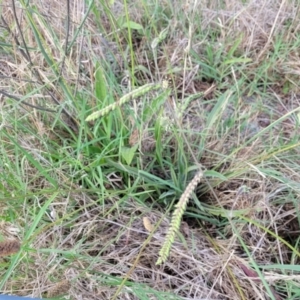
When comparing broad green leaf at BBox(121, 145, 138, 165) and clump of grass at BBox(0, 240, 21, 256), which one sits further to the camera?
broad green leaf at BBox(121, 145, 138, 165)

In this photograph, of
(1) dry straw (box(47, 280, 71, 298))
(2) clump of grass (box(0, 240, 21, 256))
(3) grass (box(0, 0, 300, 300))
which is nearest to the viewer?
(2) clump of grass (box(0, 240, 21, 256))

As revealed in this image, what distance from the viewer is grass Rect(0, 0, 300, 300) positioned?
101cm

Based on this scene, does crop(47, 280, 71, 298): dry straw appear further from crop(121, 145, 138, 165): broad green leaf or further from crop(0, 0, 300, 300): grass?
crop(121, 145, 138, 165): broad green leaf

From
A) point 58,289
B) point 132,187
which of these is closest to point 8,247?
point 58,289

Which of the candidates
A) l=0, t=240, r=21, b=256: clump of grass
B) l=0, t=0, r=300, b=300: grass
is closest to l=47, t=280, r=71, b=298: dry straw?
l=0, t=0, r=300, b=300: grass

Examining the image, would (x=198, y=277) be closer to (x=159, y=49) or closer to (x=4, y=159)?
(x=4, y=159)

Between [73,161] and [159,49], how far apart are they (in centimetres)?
59

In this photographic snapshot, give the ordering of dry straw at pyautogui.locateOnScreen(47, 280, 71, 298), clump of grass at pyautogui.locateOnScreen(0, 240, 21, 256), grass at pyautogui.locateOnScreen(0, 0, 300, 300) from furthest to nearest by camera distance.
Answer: grass at pyautogui.locateOnScreen(0, 0, 300, 300) → dry straw at pyautogui.locateOnScreen(47, 280, 71, 298) → clump of grass at pyautogui.locateOnScreen(0, 240, 21, 256)

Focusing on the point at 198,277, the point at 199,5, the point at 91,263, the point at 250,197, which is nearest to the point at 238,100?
the point at 250,197

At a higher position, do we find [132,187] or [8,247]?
[8,247]

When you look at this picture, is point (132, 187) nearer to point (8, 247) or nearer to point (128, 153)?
point (128, 153)

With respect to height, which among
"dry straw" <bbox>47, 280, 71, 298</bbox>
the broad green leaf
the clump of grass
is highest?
the clump of grass

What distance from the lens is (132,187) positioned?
1.07 meters

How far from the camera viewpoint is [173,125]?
103cm
